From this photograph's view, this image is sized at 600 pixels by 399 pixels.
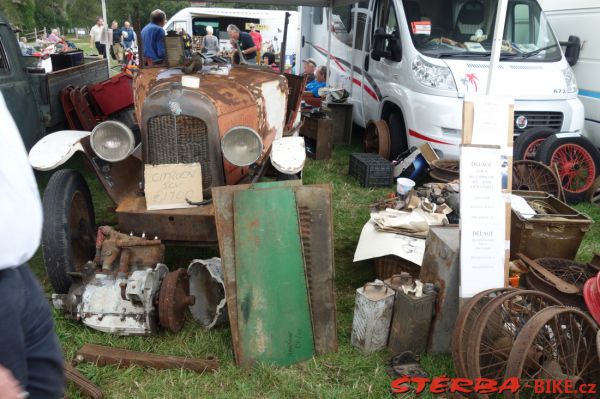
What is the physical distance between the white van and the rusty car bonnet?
1777 millimetres

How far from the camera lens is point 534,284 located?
296 centimetres

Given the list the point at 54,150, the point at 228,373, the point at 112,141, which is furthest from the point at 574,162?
the point at 54,150

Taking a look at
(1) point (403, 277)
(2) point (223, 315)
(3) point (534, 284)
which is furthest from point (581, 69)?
(2) point (223, 315)

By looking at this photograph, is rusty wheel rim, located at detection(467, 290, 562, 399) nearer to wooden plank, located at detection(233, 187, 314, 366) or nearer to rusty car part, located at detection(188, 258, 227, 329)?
wooden plank, located at detection(233, 187, 314, 366)

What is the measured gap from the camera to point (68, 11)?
37.2 m

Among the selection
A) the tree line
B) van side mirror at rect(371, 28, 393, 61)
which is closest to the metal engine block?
van side mirror at rect(371, 28, 393, 61)

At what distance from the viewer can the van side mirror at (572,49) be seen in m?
5.83

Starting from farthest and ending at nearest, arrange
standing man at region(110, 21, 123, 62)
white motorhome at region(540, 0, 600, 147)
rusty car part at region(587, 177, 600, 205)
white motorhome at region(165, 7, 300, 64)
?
white motorhome at region(165, 7, 300, 64)
standing man at region(110, 21, 123, 62)
white motorhome at region(540, 0, 600, 147)
rusty car part at region(587, 177, 600, 205)

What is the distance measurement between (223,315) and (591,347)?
1971mm

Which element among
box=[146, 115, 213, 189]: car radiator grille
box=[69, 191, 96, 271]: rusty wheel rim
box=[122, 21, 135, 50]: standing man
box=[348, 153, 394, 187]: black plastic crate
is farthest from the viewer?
box=[122, 21, 135, 50]: standing man

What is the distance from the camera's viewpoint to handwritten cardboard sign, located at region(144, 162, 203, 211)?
3004 mm

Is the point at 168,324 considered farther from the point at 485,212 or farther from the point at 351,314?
the point at 485,212

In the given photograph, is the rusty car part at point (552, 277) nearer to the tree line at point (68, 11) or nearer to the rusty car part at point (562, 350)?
the rusty car part at point (562, 350)

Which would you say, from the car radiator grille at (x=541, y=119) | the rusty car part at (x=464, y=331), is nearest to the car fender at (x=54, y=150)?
the rusty car part at (x=464, y=331)
